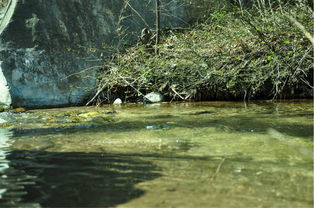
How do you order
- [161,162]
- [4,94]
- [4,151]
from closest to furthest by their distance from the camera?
[161,162], [4,151], [4,94]

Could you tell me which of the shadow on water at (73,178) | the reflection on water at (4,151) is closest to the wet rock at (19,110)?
the reflection on water at (4,151)

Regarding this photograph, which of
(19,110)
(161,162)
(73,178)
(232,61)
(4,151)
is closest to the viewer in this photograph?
(73,178)

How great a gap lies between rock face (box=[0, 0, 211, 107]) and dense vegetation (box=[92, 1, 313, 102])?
483 millimetres

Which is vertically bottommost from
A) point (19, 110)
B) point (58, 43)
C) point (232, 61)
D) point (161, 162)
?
point (161, 162)

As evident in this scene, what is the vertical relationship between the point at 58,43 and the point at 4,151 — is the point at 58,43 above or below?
above

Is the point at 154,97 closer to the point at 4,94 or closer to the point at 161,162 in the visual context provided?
→ the point at 4,94

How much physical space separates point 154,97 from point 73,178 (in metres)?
5.45

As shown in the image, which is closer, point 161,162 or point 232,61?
point 161,162

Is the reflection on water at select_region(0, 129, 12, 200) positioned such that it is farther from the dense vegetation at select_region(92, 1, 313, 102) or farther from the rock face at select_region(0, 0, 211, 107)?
the rock face at select_region(0, 0, 211, 107)

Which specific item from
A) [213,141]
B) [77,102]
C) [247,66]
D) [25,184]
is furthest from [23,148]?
[77,102]

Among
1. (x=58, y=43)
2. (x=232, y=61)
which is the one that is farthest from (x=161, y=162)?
(x=58, y=43)

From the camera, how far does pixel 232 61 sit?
6.63 m

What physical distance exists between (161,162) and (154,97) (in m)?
5.03

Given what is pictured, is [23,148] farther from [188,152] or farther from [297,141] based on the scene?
[297,141]
